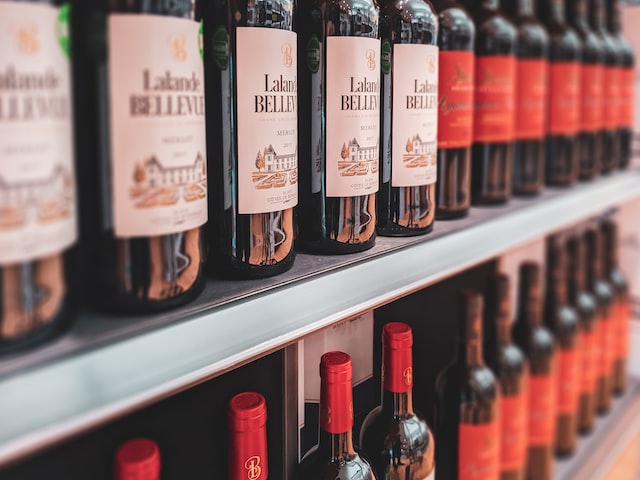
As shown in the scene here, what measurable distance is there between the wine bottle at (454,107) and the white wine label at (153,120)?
0.44m

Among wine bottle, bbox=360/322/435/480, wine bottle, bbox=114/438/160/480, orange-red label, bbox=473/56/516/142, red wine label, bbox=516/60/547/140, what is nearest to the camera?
wine bottle, bbox=114/438/160/480

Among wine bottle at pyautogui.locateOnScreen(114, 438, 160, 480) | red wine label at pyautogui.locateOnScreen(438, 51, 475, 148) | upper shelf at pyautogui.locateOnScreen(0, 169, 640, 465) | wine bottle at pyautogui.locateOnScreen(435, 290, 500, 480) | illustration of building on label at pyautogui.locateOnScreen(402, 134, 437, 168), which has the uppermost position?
red wine label at pyautogui.locateOnScreen(438, 51, 475, 148)

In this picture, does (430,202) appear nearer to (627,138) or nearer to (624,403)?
(627,138)

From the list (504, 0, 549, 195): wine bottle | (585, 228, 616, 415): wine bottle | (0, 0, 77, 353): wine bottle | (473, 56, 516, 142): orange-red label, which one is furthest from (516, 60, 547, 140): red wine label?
(0, 0, 77, 353): wine bottle

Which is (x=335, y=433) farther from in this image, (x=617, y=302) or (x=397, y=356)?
(x=617, y=302)

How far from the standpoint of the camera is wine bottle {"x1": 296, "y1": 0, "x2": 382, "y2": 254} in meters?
0.62

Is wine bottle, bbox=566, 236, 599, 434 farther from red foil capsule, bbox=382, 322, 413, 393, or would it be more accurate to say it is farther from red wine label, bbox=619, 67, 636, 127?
red foil capsule, bbox=382, 322, 413, 393

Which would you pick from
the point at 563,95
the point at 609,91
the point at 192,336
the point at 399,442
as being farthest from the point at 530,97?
the point at 192,336

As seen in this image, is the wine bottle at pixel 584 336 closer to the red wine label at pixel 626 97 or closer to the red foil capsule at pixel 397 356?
the red wine label at pixel 626 97

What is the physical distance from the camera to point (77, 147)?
0.44 m

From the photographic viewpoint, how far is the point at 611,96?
136cm

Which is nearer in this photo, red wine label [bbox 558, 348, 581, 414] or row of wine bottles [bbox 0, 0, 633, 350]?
row of wine bottles [bbox 0, 0, 633, 350]

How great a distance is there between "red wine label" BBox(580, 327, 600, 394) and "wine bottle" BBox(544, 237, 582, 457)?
25 mm

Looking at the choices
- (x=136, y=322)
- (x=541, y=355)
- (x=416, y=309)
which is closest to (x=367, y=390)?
(x=416, y=309)
